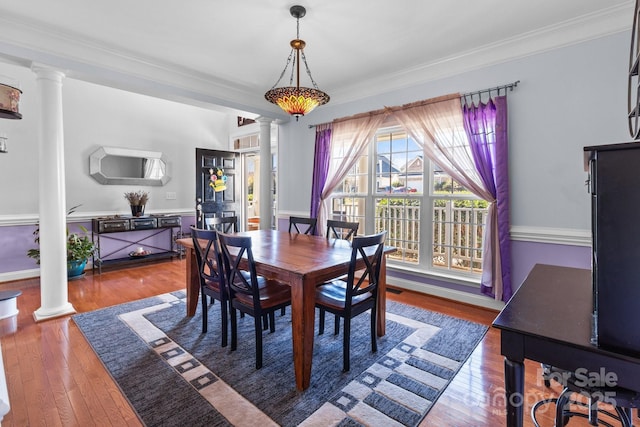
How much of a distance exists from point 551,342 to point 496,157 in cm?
244

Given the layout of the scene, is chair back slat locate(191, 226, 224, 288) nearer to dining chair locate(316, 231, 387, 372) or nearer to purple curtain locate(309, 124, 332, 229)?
dining chair locate(316, 231, 387, 372)

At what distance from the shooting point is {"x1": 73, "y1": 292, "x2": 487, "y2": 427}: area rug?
66.7 inches

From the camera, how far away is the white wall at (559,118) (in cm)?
249

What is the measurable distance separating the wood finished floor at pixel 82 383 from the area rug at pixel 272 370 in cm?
8

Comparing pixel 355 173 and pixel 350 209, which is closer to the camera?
pixel 355 173

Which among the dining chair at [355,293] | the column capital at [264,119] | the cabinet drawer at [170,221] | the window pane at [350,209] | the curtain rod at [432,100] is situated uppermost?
the column capital at [264,119]

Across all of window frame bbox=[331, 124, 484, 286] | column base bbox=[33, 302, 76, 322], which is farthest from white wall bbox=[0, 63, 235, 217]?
window frame bbox=[331, 124, 484, 286]

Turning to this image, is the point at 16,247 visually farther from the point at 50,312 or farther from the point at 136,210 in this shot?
the point at 50,312

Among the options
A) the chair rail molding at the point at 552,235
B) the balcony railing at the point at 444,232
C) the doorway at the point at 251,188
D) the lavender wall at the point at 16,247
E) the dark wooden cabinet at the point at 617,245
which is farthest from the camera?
the doorway at the point at 251,188

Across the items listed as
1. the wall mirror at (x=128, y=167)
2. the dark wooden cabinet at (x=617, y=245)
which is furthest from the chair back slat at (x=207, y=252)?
the wall mirror at (x=128, y=167)

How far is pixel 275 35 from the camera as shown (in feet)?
9.12

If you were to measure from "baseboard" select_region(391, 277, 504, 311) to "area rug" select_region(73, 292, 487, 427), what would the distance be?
19.2 inches

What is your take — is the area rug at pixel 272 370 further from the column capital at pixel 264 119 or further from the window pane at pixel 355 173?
the column capital at pixel 264 119

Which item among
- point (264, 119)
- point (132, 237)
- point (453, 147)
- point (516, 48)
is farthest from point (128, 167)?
point (516, 48)
